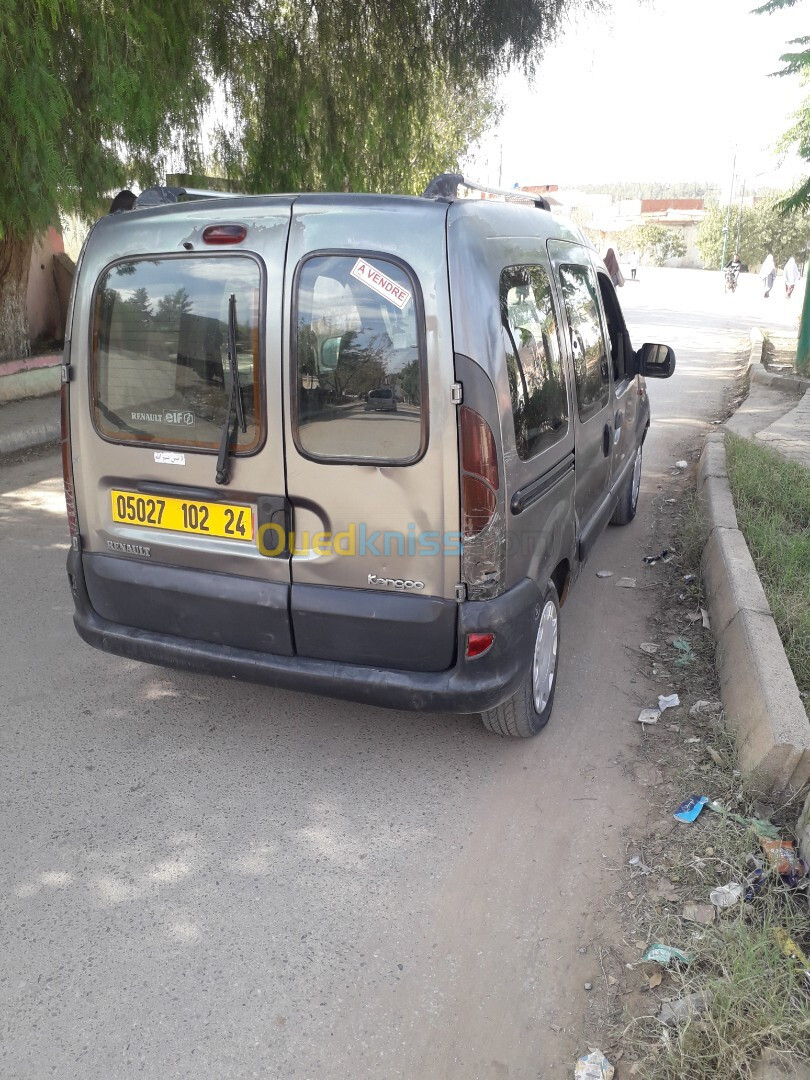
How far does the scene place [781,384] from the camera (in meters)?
12.0

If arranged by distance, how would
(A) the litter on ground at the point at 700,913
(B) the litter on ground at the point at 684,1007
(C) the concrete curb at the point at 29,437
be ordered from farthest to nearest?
1. (C) the concrete curb at the point at 29,437
2. (A) the litter on ground at the point at 700,913
3. (B) the litter on ground at the point at 684,1007

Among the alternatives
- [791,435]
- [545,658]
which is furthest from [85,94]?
[791,435]

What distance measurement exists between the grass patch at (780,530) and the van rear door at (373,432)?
202cm

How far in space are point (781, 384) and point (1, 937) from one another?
11752 mm

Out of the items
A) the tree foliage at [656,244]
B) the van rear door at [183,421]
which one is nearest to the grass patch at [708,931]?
the van rear door at [183,421]

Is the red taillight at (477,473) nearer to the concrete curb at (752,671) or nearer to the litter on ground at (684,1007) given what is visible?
the concrete curb at (752,671)

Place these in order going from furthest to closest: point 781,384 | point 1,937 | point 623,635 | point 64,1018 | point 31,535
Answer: point 781,384
point 31,535
point 623,635
point 1,937
point 64,1018

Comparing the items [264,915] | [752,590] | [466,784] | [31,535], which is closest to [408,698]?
[466,784]

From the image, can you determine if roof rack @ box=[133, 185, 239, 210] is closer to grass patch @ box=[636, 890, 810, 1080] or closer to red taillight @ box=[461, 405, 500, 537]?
red taillight @ box=[461, 405, 500, 537]

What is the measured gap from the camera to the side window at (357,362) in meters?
3.00

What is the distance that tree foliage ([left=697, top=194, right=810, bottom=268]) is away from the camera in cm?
5909

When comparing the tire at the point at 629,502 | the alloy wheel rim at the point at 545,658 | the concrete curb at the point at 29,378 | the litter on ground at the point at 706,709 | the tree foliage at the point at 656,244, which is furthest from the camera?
the tree foliage at the point at 656,244

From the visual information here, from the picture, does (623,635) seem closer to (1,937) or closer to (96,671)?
(96,671)

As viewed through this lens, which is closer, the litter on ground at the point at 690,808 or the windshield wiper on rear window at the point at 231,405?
the windshield wiper on rear window at the point at 231,405
